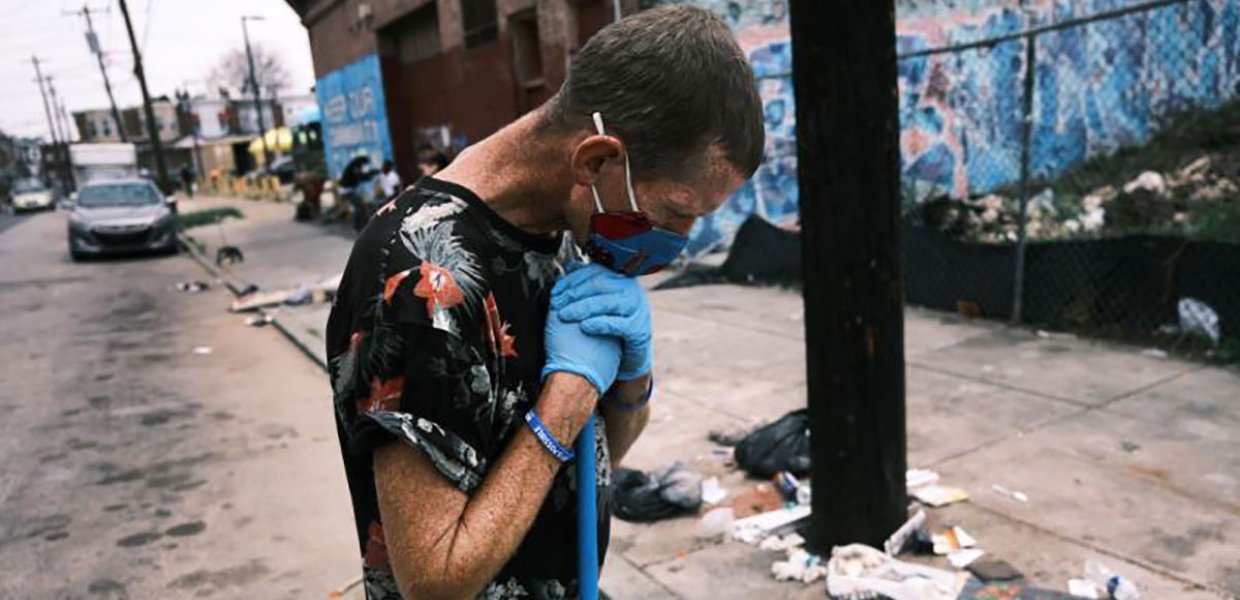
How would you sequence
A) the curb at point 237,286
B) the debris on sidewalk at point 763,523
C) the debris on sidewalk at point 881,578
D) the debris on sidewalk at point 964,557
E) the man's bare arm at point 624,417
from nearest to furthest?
1. the man's bare arm at point 624,417
2. the debris on sidewalk at point 881,578
3. the debris on sidewalk at point 964,557
4. the debris on sidewalk at point 763,523
5. the curb at point 237,286

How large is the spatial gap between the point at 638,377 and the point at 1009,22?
1220 centimetres

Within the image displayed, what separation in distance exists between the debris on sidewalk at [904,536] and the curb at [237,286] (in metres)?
4.24

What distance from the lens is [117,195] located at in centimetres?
1781

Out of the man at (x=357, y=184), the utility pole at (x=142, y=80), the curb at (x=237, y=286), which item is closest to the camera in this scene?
the curb at (x=237, y=286)

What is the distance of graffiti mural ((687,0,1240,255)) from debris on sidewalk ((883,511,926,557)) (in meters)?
7.33

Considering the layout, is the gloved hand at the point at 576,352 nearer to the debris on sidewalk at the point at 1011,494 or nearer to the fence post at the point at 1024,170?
the debris on sidewalk at the point at 1011,494

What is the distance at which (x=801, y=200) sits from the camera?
10.2ft

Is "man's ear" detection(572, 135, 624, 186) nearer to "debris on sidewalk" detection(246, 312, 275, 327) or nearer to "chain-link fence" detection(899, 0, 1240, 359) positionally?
"chain-link fence" detection(899, 0, 1240, 359)

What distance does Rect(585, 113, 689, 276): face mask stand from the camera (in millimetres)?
1286

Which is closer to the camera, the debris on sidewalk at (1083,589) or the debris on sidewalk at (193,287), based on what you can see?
the debris on sidewalk at (1083,589)

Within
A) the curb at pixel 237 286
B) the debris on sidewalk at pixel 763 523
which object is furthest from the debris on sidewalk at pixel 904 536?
the curb at pixel 237 286

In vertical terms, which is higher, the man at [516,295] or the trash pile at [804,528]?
the man at [516,295]

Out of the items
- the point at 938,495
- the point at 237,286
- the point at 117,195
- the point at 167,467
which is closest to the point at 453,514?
the point at 938,495

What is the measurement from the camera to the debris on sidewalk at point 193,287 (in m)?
12.7
